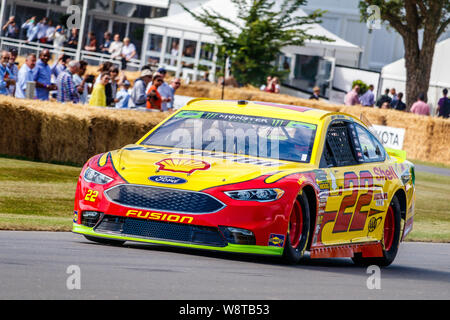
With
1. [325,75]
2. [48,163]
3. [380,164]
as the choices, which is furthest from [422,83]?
[380,164]

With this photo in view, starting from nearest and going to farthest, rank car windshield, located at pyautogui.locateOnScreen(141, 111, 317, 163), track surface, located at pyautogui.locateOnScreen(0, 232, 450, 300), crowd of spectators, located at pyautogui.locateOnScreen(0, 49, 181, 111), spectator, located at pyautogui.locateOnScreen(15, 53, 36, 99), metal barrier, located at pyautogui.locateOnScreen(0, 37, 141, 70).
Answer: track surface, located at pyautogui.locateOnScreen(0, 232, 450, 300)
car windshield, located at pyautogui.locateOnScreen(141, 111, 317, 163)
crowd of spectators, located at pyautogui.locateOnScreen(0, 49, 181, 111)
spectator, located at pyautogui.locateOnScreen(15, 53, 36, 99)
metal barrier, located at pyautogui.locateOnScreen(0, 37, 141, 70)

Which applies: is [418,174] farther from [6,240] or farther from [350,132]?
[6,240]

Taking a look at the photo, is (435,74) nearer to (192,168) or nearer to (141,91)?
(141,91)

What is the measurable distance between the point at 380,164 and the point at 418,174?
741 inches

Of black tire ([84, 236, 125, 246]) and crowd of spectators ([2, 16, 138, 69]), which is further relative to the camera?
crowd of spectators ([2, 16, 138, 69])

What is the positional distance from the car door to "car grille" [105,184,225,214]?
3.79 feet

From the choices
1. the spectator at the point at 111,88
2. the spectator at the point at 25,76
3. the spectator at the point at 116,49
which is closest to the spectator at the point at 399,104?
the spectator at the point at 116,49

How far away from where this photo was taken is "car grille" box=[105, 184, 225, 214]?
8.41 m

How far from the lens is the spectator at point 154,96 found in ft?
64.3

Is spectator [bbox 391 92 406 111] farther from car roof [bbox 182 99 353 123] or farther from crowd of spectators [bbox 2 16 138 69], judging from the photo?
car roof [bbox 182 99 353 123]

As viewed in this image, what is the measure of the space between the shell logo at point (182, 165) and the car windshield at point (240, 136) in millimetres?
589

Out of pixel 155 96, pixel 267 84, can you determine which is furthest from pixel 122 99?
pixel 267 84

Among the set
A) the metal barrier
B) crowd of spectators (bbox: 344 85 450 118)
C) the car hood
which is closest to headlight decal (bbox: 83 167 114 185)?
the car hood

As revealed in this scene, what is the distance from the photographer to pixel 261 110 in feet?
32.9
